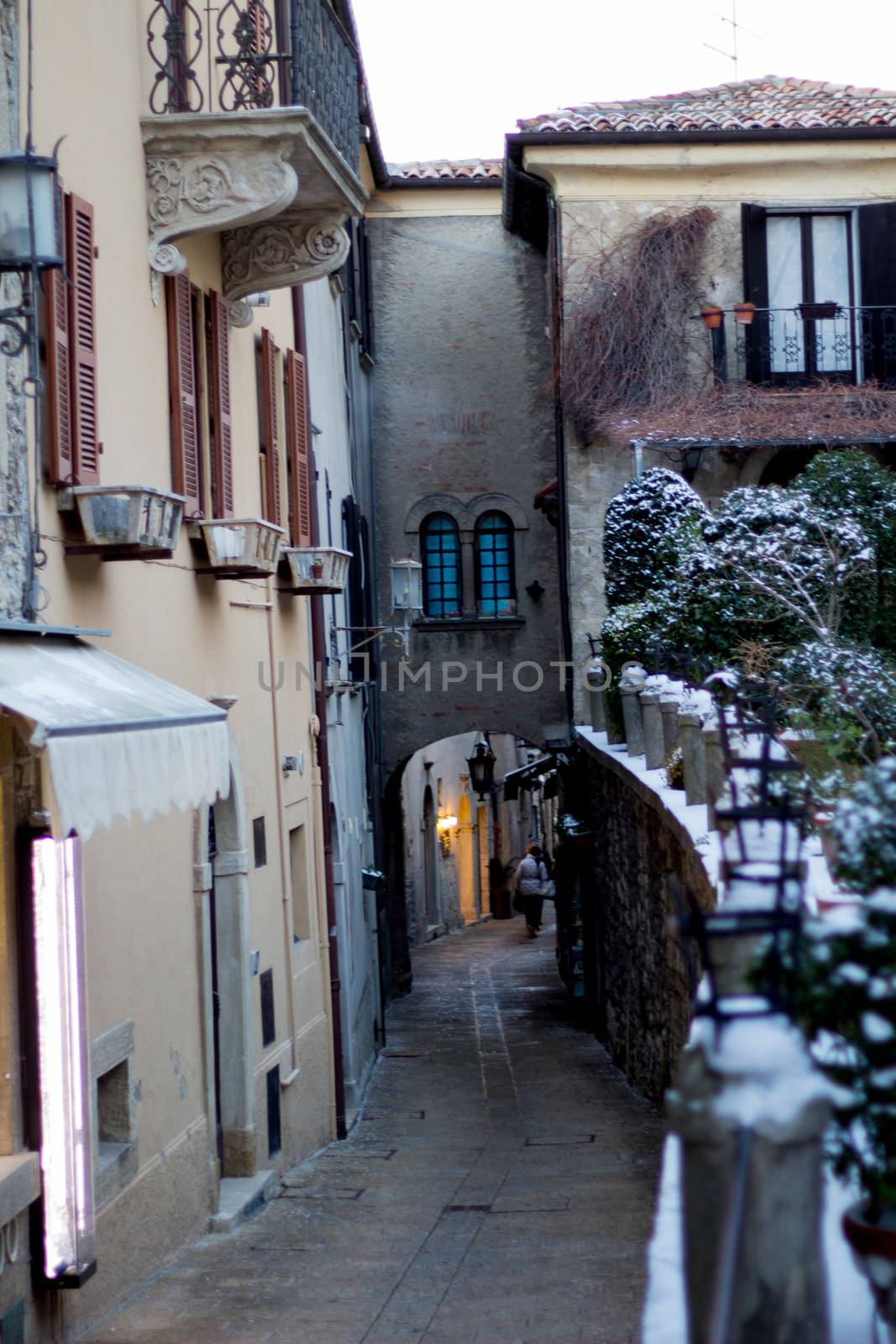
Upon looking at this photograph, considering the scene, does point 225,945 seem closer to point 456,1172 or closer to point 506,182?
point 456,1172

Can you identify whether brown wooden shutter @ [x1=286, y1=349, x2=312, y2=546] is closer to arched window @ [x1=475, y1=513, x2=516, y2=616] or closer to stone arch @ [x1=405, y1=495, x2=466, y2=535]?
stone arch @ [x1=405, y1=495, x2=466, y2=535]

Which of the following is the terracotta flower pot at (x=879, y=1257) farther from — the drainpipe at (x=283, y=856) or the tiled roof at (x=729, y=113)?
the tiled roof at (x=729, y=113)

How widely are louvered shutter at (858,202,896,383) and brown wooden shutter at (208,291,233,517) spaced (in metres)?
10.3

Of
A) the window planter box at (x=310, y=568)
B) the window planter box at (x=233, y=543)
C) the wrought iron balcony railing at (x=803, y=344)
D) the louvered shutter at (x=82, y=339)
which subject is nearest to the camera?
the louvered shutter at (x=82, y=339)

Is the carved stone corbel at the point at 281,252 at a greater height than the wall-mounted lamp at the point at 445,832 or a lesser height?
greater

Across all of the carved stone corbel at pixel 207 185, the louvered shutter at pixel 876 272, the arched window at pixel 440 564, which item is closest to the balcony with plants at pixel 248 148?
the carved stone corbel at pixel 207 185

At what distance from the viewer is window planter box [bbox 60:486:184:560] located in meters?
6.82

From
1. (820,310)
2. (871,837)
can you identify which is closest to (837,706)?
(871,837)

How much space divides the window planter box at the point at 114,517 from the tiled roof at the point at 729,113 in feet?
41.3

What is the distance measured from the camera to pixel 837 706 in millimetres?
8945

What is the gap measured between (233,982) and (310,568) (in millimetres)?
3374

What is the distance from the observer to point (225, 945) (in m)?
9.95

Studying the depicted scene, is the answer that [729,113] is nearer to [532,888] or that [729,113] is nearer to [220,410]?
[220,410]

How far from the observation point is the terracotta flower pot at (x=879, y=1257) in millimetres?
2734
